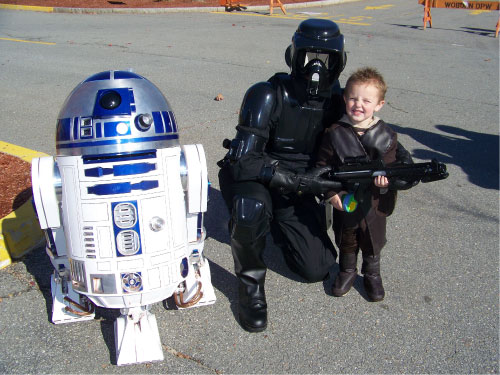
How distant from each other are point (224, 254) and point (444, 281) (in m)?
1.44

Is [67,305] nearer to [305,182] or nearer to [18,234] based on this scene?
[18,234]

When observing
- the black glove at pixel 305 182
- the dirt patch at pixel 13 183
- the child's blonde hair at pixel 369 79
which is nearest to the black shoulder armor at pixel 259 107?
the black glove at pixel 305 182

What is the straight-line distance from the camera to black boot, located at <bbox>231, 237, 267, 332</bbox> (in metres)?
2.69

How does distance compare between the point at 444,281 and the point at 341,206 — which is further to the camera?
the point at 444,281

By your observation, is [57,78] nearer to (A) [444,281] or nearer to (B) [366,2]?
(A) [444,281]

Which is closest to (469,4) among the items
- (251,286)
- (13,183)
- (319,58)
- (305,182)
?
(319,58)

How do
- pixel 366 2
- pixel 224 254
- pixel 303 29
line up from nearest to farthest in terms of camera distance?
pixel 303 29
pixel 224 254
pixel 366 2

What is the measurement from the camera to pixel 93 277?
87.2 inches

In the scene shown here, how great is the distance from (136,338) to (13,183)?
205cm

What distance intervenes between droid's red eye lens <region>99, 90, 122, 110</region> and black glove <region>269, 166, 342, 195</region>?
0.93 m

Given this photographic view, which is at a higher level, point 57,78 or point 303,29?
point 303,29

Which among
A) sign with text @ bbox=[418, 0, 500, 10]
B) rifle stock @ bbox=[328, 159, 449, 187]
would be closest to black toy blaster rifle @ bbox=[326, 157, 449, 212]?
rifle stock @ bbox=[328, 159, 449, 187]

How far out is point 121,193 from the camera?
84.3 inches

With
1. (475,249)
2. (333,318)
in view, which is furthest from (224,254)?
(475,249)
